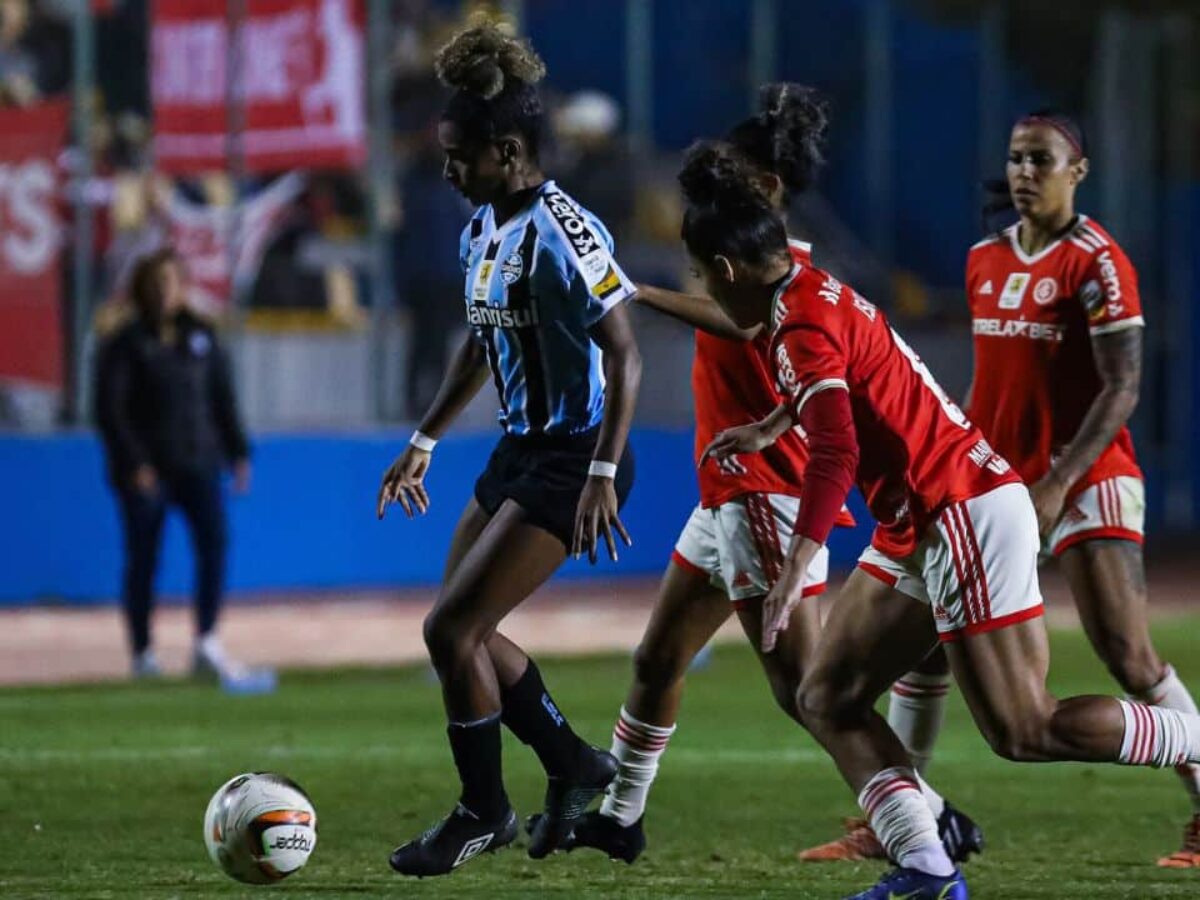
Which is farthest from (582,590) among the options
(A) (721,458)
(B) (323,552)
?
(A) (721,458)

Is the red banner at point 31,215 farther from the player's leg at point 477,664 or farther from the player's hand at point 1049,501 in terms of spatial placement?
the player's hand at point 1049,501

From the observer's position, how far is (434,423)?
24.0 ft

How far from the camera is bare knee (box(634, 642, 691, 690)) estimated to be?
736cm

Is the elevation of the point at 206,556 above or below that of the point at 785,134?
below

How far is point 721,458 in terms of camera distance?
685 cm

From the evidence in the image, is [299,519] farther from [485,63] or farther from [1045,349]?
[485,63]

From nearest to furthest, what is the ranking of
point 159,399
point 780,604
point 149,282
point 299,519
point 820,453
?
point 780,604 < point 820,453 < point 149,282 < point 159,399 < point 299,519

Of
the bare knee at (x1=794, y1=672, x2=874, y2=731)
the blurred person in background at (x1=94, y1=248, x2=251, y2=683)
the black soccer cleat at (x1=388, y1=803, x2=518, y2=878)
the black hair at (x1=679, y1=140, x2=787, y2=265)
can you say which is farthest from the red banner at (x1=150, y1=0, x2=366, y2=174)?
the bare knee at (x1=794, y1=672, x2=874, y2=731)

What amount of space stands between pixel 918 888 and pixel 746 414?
67.5 inches

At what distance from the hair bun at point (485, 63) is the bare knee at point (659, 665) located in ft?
5.72

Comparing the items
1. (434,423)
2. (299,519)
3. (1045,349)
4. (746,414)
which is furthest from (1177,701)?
(299,519)

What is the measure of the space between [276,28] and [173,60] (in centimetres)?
81

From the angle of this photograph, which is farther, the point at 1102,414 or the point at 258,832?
the point at 1102,414

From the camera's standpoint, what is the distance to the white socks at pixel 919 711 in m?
7.52
